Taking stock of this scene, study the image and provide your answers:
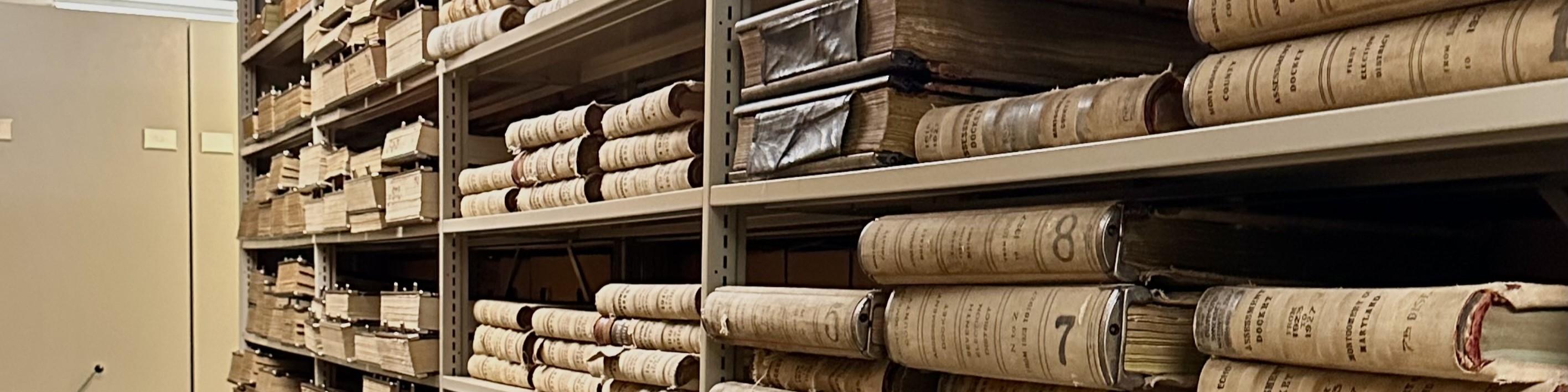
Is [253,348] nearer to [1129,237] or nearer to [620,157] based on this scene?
[620,157]

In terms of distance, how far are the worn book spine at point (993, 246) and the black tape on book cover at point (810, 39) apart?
Result: 20cm

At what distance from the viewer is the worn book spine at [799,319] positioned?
1.42 meters

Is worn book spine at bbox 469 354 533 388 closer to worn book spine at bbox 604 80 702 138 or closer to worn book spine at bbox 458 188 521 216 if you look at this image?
worn book spine at bbox 458 188 521 216

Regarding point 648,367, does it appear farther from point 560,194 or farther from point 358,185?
point 358,185

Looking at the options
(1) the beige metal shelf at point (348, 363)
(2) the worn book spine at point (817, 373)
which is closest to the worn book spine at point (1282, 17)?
(2) the worn book spine at point (817, 373)

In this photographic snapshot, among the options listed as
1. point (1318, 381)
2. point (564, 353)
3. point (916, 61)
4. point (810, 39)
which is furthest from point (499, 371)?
point (1318, 381)

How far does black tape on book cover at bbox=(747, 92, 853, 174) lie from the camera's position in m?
1.45

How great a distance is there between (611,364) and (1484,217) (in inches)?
46.6

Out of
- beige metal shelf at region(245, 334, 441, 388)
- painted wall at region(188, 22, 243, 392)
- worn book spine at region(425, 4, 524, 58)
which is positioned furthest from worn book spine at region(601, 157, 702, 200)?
painted wall at region(188, 22, 243, 392)

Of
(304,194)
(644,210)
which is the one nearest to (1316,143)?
(644,210)

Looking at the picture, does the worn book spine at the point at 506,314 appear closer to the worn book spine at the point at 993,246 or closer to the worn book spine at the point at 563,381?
the worn book spine at the point at 563,381

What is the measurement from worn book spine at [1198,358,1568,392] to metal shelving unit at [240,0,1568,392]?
0.16 metres

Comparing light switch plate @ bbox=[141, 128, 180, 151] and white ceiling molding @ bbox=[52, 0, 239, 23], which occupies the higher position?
white ceiling molding @ bbox=[52, 0, 239, 23]

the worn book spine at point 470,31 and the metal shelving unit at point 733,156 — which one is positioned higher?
the worn book spine at point 470,31
